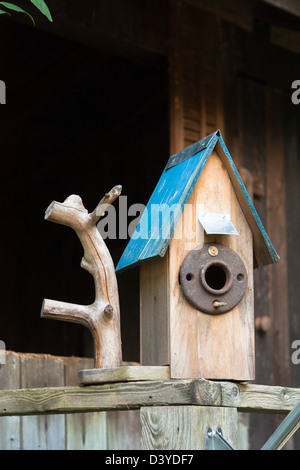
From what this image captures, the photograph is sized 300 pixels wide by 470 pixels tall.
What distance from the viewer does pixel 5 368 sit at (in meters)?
4.55

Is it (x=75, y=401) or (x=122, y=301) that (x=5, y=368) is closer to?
(x=75, y=401)

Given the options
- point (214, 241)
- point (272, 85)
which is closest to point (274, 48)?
point (272, 85)

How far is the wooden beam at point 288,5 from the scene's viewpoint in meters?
4.91

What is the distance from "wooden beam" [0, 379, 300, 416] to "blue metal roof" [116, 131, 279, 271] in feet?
1.59

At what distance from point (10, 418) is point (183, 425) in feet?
6.18

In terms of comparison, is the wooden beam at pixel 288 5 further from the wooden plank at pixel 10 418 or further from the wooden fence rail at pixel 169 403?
the wooden fence rail at pixel 169 403

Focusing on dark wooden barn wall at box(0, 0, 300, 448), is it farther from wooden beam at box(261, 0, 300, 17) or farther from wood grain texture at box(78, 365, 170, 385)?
wood grain texture at box(78, 365, 170, 385)

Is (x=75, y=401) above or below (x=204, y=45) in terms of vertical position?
below

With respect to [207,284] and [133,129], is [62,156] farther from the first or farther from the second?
[207,284]

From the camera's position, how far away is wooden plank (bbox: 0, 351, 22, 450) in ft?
14.8

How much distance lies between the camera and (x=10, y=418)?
4527 millimetres

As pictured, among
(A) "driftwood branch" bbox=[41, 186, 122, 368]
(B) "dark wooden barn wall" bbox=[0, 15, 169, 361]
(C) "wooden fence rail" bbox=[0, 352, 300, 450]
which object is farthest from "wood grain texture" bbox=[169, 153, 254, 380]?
(B) "dark wooden barn wall" bbox=[0, 15, 169, 361]

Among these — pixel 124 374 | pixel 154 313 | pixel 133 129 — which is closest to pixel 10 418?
pixel 154 313

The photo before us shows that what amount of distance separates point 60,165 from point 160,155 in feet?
5.73
